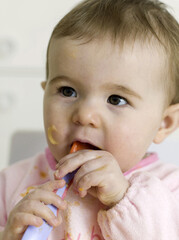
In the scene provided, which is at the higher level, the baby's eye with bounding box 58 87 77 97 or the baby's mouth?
the baby's eye with bounding box 58 87 77 97

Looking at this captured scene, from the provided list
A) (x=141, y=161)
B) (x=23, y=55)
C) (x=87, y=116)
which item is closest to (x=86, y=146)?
(x=87, y=116)

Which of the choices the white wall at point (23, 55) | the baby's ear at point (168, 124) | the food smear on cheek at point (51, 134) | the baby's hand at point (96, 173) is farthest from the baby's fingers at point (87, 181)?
the white wall at point (23, 55)

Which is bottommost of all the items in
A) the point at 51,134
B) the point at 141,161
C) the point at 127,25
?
the point at 141,161

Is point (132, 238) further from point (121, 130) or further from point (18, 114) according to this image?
point (18, 114)

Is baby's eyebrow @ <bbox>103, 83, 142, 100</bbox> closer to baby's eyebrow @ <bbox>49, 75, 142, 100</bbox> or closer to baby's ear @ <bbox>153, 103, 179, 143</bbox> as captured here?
baby's eyebrow @ <bbox>49, 75, 142, 100</bbox>

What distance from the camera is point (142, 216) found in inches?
23.6

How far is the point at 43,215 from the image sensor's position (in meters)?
0.54

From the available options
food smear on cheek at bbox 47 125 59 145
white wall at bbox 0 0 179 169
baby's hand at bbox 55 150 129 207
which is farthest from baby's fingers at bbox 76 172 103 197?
white wall at bbox 0 0 179 169

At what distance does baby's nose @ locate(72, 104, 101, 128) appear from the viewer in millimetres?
604

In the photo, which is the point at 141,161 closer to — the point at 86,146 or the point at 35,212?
the point at 86,146

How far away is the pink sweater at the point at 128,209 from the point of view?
599mm

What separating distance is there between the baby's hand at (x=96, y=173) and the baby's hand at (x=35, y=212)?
0.08ft

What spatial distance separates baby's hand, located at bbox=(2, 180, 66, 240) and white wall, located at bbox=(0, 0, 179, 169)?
25.2 inches

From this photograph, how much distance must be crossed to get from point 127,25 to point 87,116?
0.17 m
